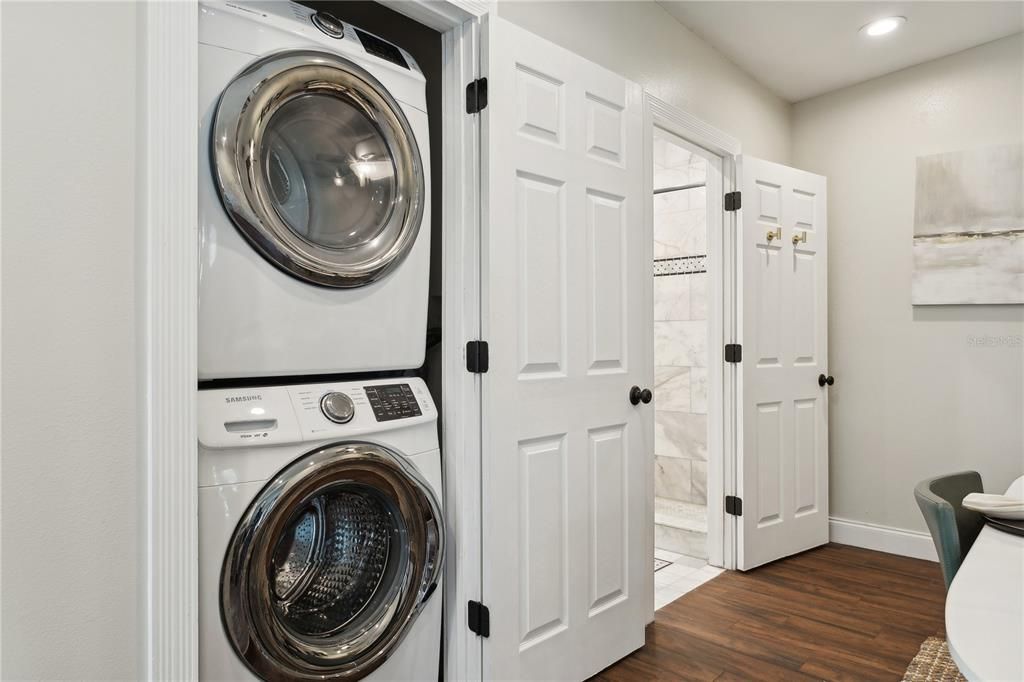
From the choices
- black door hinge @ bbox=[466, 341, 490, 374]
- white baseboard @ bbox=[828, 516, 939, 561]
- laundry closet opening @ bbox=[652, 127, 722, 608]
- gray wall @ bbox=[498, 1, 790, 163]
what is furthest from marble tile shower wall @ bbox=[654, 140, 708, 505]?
black door hinge @ bbox=[466, 341, 490, 374]

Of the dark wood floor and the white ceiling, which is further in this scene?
the white ceiling

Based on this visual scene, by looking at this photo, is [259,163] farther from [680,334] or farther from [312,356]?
[680,334]

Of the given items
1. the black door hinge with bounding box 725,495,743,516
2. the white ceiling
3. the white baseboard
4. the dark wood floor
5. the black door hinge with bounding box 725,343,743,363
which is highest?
the white ceiling

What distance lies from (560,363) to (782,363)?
1860 millimetres

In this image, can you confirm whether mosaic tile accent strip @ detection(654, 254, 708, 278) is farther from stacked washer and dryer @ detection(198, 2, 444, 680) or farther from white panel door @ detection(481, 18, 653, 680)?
stacked washer and dryer @ detection(198, 2, 444, 680)

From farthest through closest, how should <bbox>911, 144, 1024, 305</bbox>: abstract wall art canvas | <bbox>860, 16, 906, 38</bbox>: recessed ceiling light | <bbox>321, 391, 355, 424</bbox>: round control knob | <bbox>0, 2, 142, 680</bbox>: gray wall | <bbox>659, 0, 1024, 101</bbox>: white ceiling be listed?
<bbox>911, 144, 1024, 305</bbox>: abstract wall art canvas < <bbox>860, 16, 906, 38</bbox>: recessed ceiling light < <bbox>659, 0, 1024, 101</bbox>: white ceiling < <bbox>321, 391, 355, 424</bbox>: round control knob < <bbox>0, 2, 142, 680</bbox>: gray wall

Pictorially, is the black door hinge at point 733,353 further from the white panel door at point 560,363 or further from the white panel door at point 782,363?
the white panel door at point 560,363

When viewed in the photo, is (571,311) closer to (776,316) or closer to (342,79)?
(342,79)

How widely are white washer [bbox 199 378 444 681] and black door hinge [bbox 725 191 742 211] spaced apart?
213 cm

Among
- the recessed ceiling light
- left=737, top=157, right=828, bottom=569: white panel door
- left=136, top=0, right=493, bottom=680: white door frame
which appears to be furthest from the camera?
left=737, top=157, right=828, bottom=569: white panel door

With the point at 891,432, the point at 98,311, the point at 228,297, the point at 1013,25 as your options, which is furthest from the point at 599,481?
the point at 1013,25

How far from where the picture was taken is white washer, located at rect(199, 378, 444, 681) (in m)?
1.39

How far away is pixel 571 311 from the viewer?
216 cm

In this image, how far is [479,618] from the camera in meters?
1.94
